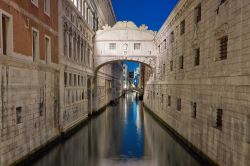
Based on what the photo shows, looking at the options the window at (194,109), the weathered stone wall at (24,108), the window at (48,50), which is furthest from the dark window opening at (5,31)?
the window at (194,109)

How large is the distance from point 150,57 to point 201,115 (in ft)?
59.8

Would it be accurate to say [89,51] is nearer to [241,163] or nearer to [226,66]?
[226,66]

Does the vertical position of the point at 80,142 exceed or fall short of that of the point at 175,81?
it falls short

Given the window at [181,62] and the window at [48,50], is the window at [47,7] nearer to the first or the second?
the window at [48,50]

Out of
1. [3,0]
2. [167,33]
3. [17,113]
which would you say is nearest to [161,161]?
[17,113]

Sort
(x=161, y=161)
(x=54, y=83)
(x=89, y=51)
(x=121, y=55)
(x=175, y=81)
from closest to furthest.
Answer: (x=161, y=161) → (x=54, y=83) → (x=175, y=81) → (x=89, y=51) → (x=121, y=55)

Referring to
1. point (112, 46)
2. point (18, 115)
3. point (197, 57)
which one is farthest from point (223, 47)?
point (112, 46)

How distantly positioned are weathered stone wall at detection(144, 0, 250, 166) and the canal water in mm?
1323

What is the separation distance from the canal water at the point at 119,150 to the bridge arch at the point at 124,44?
37.4 ft

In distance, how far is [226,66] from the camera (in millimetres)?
9273

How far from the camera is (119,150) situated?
1399 centimetres

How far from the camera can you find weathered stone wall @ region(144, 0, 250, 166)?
315 inches

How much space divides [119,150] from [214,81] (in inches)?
270

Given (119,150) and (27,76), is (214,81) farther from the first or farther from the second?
(27,76)
